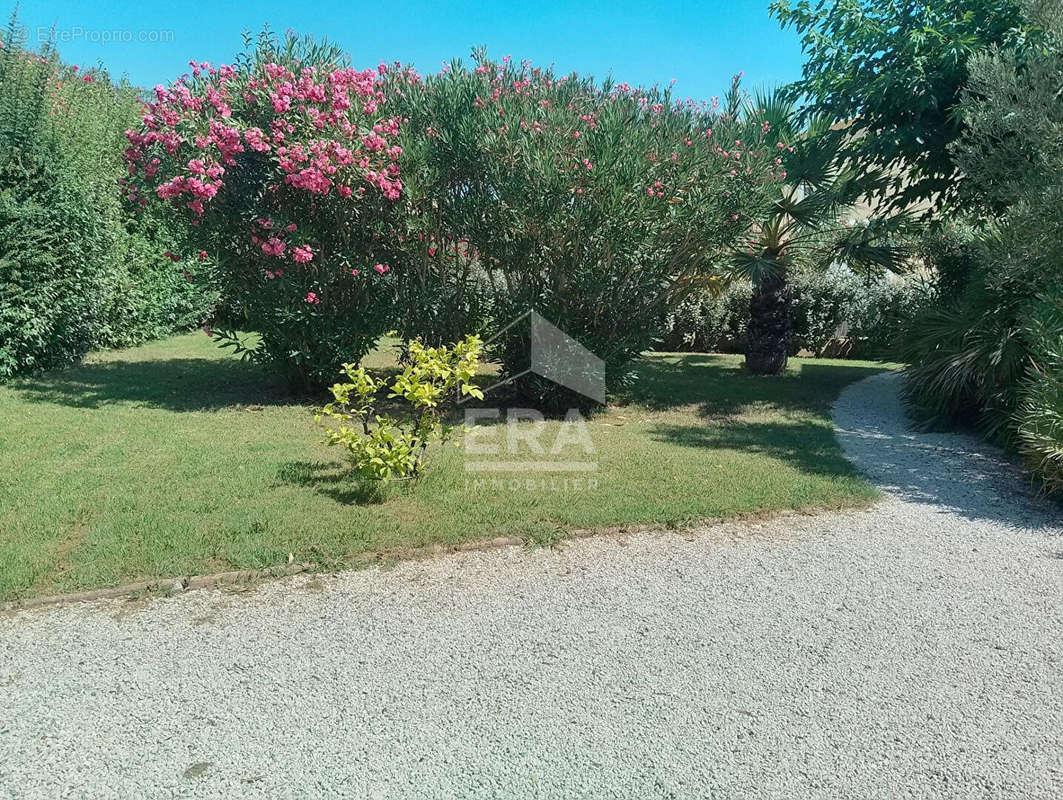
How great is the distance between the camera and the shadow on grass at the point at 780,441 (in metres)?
7.08

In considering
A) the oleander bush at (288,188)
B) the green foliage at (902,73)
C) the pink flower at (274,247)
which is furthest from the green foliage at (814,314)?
the pink flower at (274,247)

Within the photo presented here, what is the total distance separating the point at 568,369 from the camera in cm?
901

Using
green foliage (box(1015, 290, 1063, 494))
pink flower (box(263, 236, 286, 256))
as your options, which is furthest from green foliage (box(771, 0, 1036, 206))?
pink flower (box(263, 236, 286, 256))

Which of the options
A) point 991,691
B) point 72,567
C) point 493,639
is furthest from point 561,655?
point 72,567

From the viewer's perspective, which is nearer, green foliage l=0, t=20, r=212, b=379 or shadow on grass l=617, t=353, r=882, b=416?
green foliage l=0, t=20, r=212, b=379

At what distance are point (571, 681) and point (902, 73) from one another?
30.5ft

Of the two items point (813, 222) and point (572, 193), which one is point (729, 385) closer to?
point (813, 222)

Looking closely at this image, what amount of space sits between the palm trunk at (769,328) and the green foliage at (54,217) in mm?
10255

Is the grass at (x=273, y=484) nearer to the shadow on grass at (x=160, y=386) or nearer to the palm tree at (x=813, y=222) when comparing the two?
the shadow on grass at (x=160, y=386)

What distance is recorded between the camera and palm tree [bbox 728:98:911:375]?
35.3 feet

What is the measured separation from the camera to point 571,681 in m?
3.38

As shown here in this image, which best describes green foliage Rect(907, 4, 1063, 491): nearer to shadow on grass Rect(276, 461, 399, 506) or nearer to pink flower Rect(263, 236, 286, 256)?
shadow on grass Rect(276, 461, 399, 506)

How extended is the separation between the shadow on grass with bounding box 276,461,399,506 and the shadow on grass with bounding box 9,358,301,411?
10.3 feet

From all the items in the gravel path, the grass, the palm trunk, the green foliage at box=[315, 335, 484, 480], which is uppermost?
the palm trunk
